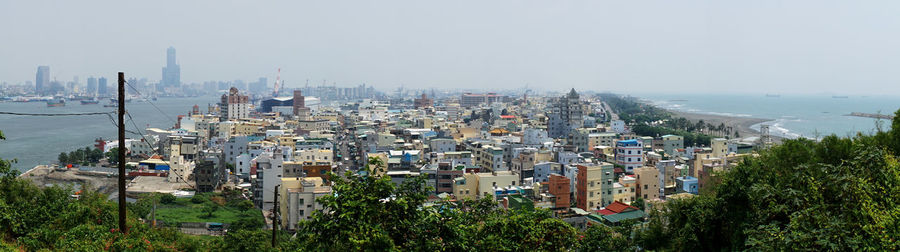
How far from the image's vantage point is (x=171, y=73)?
217 feet

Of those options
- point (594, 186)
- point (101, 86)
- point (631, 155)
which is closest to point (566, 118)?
point (631, 155)

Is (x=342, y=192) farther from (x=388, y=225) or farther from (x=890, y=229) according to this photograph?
(x=890, y=229)

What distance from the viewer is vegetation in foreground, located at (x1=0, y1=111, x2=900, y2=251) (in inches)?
78.4

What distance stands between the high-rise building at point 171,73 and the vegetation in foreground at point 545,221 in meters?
67.0

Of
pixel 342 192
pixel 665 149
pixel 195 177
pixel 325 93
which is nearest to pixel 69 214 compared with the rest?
pixel 342 192

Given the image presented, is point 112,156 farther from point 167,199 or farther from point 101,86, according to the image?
point 101,86

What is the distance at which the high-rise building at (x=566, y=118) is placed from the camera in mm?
18781

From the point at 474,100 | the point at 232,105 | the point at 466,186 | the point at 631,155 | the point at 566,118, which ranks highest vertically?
the point at 474,100

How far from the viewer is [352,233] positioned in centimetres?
190

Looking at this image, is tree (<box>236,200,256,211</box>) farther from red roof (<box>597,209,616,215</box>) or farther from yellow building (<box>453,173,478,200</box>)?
red roof (<box>597,209,616,215</box>)

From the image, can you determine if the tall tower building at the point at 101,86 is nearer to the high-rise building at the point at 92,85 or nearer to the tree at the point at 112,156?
the high-rise building at the point at 92,85

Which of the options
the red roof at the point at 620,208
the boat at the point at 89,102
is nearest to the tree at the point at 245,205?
the red roof at the point at 620,208

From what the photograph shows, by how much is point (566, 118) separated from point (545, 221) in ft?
57.8

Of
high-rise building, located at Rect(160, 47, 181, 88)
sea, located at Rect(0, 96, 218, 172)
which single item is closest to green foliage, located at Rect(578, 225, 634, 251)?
sea, located at Rect(0, 96, 218, 172)
